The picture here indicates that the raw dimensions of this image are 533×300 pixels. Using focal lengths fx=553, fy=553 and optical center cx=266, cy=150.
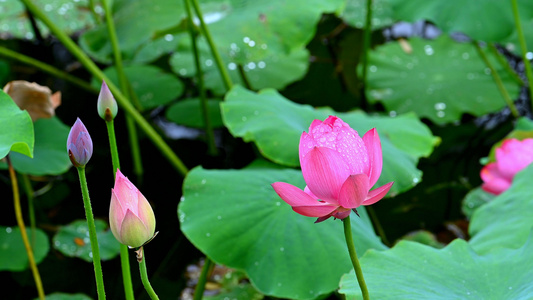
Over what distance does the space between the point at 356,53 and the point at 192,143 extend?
3.29 ft

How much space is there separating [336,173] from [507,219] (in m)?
0.65

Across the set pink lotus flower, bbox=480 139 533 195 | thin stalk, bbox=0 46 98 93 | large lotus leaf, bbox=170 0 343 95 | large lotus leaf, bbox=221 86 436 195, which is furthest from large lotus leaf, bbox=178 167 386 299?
thin stalk, bbox=0 46 98 93

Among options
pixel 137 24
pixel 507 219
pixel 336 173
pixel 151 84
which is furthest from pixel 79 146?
pixel 151 84

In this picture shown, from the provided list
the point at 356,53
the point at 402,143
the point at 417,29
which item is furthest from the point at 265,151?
the point at 417,29

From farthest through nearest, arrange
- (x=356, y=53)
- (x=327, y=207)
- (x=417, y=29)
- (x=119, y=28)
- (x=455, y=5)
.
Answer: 1. (x=417, y=29)
2. (x=356, y=53)
3. (x=119, y=28)
4. (x=455, y=5)
5. (x=327, y=207)

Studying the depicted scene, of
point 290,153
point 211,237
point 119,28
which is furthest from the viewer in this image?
point 119,28

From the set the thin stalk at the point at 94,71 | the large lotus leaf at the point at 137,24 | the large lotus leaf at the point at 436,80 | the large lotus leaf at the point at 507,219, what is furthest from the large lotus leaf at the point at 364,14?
the large lotus leaf at the point at 507,219

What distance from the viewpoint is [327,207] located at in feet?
1.54

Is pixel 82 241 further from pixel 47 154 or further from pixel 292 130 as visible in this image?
pixel 292 130

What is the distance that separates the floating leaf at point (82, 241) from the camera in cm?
137

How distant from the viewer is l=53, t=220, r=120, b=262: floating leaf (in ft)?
4.49

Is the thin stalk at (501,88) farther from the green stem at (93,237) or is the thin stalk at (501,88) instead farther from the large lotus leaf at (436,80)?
the green stem at (93,237)

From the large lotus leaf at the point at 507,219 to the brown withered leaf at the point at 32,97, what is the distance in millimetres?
861

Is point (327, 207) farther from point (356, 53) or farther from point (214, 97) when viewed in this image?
point (356, 53)
